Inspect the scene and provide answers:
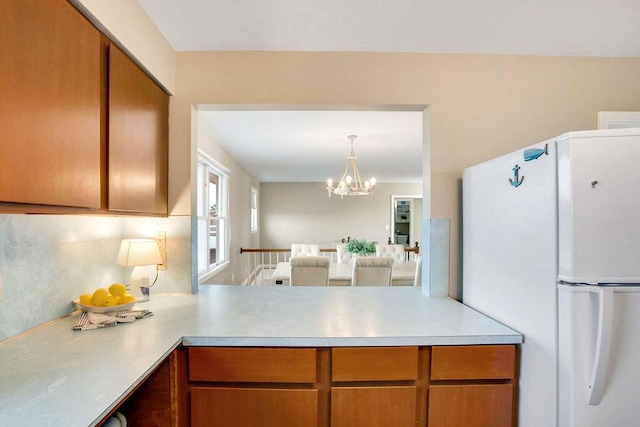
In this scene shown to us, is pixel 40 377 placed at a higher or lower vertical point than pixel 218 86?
lower

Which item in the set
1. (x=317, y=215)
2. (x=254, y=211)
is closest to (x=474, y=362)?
(x=254, y=211)

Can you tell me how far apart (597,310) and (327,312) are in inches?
38.8

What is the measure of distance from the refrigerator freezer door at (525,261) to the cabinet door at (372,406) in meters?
0.45

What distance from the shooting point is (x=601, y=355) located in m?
0.91

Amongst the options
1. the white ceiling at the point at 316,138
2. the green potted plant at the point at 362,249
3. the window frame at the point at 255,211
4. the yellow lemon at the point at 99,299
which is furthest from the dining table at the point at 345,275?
the window frame at the point at 255,211

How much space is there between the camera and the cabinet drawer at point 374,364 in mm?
1147

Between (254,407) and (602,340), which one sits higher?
(602,340)

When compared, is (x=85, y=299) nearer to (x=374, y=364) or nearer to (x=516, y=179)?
(x=374, y=364)

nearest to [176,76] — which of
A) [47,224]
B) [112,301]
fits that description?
[47,224]

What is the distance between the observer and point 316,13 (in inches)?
53.6

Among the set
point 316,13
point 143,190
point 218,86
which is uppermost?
point 316,13

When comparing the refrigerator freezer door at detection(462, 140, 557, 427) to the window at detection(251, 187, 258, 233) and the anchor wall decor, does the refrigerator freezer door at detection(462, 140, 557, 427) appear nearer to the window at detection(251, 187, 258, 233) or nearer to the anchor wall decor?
the anchor wall decor

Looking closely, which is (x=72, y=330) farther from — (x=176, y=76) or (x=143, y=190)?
(x=176, y=76)

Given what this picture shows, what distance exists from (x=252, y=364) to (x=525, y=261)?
3.74 ft
